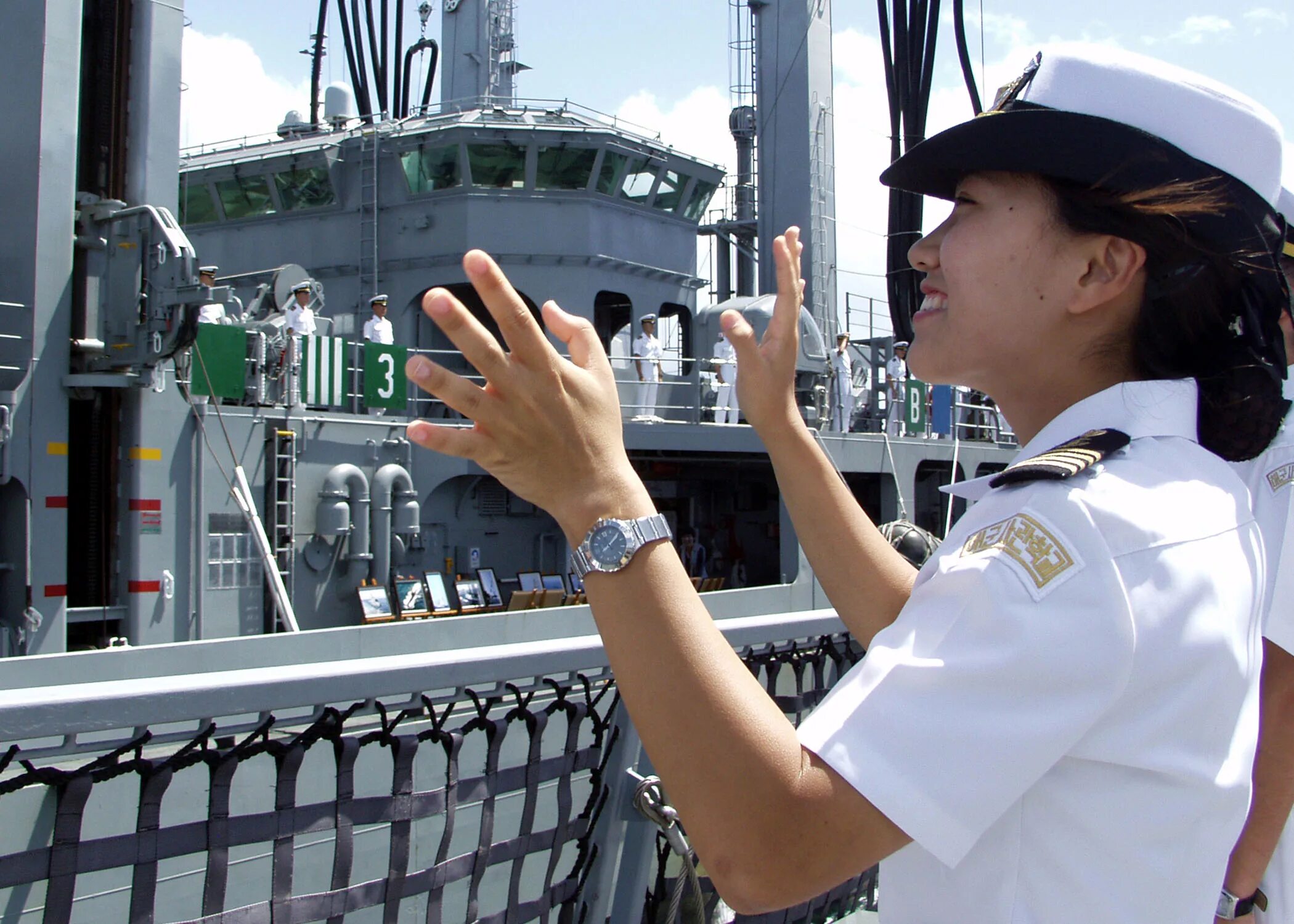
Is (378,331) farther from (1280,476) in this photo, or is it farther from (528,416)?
(528,416)

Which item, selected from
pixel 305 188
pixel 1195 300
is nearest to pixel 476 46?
pixel 305 188

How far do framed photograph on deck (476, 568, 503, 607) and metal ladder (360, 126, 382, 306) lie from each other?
4.93 meters

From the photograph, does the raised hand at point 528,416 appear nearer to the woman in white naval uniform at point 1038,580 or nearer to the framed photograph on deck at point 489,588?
the woman in white naval uniform at point 1038,580

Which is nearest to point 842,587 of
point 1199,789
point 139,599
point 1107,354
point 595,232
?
point 1107,354

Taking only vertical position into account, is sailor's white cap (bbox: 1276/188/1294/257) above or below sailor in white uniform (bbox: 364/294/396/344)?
below

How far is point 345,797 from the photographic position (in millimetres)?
1511

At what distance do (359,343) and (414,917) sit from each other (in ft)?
25.3

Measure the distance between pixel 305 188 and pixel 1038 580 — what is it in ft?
47.6

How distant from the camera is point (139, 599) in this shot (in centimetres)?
703

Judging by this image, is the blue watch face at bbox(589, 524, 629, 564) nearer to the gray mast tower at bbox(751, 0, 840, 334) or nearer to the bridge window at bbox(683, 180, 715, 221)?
the gray mast tower at bbox(751, 0, 840, 334)

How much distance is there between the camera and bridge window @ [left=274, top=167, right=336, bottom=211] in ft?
45.7

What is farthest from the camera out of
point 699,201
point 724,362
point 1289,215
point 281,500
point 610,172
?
point 699,201

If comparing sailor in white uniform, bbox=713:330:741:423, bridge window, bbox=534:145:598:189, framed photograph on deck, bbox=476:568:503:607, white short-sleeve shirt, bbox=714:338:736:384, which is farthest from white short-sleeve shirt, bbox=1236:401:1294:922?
bridge window, bbox=534:145:598:189

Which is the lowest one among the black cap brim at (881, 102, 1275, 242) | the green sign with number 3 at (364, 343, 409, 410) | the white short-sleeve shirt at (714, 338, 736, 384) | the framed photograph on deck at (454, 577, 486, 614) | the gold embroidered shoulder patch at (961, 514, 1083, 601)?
the framed photograph on deck at (454, 577, 486, 614)
